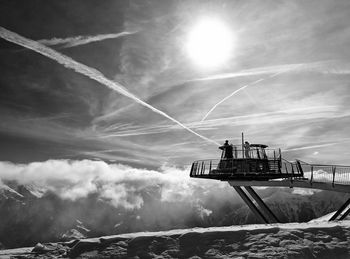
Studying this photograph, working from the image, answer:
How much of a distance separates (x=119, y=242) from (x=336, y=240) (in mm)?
9568

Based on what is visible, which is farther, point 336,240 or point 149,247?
point 149,247

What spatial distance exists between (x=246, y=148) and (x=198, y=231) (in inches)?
685

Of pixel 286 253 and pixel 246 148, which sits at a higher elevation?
pixel 246 148

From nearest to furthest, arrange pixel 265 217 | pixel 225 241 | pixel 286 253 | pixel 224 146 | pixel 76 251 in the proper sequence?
1. pixel 286 253
2. pixel 225 241
3. pixel 76 251
4. pixel 265 217
5. pixel 224 146

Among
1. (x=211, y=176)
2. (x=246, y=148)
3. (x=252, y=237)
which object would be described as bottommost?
(x=252, y=237)

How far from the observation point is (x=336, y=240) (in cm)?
1304

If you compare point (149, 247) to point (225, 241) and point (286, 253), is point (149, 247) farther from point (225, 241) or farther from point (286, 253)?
point (286, 253)

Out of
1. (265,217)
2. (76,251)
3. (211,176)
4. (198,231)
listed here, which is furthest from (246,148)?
(76,251)

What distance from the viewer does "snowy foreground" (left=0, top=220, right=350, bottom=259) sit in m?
12.5

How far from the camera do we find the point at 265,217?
29.1 meters

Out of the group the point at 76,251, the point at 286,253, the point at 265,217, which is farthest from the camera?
the point at 265,217

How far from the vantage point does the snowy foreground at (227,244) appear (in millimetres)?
12531

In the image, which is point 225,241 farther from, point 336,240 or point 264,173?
point 264,173

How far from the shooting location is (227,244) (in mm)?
13352
